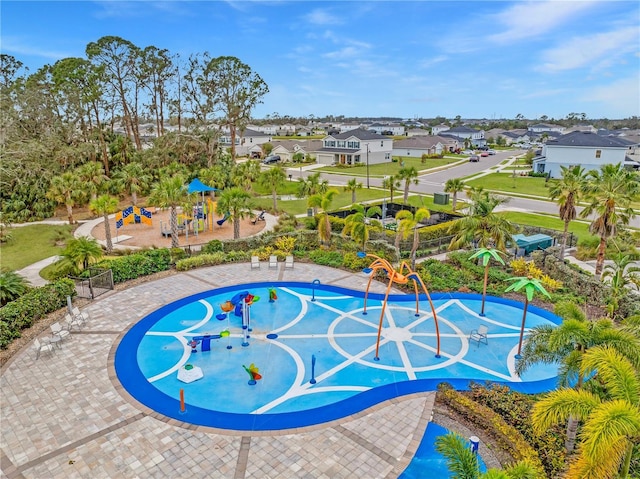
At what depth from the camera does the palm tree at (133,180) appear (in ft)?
142

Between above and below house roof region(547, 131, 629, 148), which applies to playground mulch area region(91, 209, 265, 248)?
below

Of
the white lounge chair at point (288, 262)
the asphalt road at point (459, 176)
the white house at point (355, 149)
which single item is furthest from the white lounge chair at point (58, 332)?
the white house at point (355, 149)

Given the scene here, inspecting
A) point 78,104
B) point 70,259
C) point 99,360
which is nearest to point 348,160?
point 78,104

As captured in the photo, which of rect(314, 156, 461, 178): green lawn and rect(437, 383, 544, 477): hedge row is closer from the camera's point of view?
rect(437, 383, 544, 477): hedge row

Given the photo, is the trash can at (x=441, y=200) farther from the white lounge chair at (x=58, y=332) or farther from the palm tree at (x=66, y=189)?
the white lounge chair at (x=58, y=332)

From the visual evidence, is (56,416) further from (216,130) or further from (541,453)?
(216,130)

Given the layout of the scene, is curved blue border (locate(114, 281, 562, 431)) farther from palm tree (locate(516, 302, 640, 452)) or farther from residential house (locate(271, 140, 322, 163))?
residential house (locate(271, 140, 322, 163))

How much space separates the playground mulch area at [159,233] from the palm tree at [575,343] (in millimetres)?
25555

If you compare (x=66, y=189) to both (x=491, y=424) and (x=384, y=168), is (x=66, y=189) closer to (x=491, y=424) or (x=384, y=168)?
(x=491, y=424)

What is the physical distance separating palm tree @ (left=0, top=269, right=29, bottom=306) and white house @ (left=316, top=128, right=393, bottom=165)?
66970 millimetres

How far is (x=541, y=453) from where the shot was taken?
36.0 ft

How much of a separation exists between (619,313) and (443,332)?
8.48 metres

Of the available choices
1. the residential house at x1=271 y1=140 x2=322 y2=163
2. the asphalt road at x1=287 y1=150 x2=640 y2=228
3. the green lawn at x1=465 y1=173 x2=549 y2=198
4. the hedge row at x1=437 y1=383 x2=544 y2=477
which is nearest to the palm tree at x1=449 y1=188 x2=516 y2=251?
the hedge row at x1=437 y1=383 x2=544 y2=477

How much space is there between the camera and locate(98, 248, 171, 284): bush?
74.4 ft
